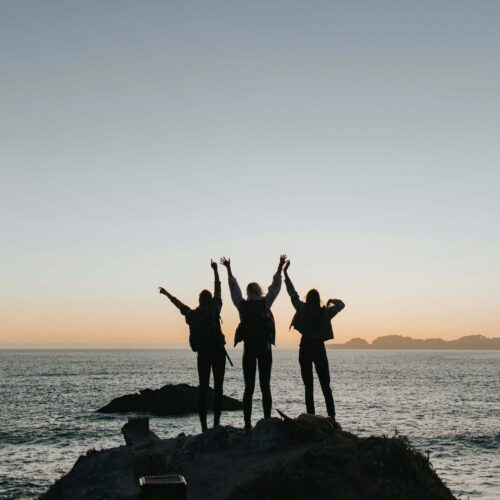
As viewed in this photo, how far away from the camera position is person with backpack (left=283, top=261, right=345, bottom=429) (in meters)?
12.9

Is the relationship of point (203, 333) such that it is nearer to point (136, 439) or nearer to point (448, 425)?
point (136, 439)

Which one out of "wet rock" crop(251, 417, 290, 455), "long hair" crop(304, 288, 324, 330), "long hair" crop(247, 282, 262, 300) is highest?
"long hair" crop(247, 282, 262, 300)

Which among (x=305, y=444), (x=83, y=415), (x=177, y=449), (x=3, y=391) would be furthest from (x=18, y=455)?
(x=3, y=391)

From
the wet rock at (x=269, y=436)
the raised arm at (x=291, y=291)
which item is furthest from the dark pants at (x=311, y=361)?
the wet rock at (x=269, y=436)

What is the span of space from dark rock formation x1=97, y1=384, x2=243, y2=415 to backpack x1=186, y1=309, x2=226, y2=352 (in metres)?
39.2

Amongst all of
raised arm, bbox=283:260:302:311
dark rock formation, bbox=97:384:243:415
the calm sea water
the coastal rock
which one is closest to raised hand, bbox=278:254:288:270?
raised arm, bbox=283:260:302:311

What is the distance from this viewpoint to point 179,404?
5297cm

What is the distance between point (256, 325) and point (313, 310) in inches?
49.5

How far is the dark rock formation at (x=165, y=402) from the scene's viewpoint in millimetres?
52938

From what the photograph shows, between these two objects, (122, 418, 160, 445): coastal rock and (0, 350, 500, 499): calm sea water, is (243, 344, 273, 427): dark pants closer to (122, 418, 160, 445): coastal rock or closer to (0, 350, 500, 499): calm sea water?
(122, 418, 160, 445): coastal rock

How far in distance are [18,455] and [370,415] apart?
28291mm

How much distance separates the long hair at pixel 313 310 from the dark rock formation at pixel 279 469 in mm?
2148

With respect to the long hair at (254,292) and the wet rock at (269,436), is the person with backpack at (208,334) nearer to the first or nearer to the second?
the long hair at (254,292)

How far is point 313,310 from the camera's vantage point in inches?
508
